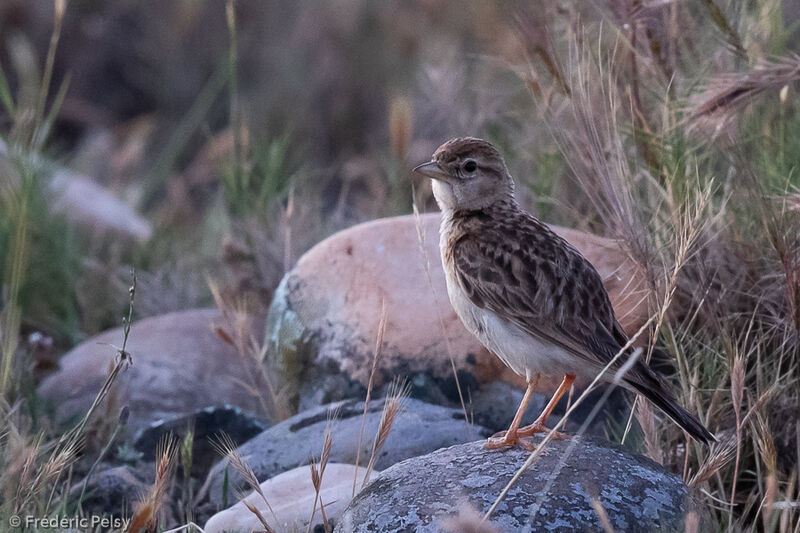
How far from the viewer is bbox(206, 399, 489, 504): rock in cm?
425

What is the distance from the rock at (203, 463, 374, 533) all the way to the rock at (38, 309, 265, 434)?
1.20m

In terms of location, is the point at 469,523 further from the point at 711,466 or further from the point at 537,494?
the point at 711,466

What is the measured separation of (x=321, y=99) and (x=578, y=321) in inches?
325

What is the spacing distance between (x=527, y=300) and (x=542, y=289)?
0.07 metres

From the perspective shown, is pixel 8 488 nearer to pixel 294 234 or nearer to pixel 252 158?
pixel 294 234

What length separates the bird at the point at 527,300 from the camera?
3.68 metres

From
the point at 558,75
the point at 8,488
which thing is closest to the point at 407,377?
the point at 558,75

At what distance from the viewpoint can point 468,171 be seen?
13.8ft

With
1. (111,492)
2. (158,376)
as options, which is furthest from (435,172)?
(158,376)

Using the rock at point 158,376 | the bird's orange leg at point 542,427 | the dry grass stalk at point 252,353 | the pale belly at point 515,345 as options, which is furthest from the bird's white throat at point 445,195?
the rock at point 158,376

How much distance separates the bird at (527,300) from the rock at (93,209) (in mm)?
3873

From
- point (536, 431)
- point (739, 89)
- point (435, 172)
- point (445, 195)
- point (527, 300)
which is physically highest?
point (739, 89)

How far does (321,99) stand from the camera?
37.8 feet

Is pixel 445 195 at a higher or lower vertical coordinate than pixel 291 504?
higher
